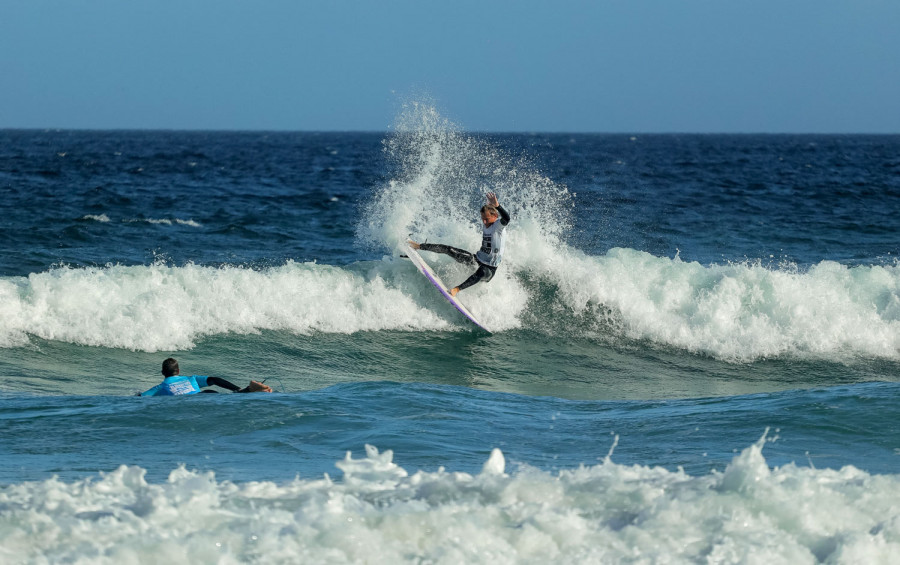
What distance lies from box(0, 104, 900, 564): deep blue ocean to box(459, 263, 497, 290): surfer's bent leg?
0.82 m

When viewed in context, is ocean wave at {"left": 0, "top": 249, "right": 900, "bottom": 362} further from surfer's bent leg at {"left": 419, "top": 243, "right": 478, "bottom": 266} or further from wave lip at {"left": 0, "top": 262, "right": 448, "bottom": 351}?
surfer's bent leg at {"left": 419, "top": 243, "right": 478, "bottom": 266}

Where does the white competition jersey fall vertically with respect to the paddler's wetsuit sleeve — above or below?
below

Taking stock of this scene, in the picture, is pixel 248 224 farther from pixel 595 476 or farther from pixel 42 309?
A: pixel 595 476

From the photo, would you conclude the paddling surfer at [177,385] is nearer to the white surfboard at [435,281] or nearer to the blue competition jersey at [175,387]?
the blue competition jersey at [175,387]

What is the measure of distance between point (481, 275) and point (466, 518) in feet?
29.9

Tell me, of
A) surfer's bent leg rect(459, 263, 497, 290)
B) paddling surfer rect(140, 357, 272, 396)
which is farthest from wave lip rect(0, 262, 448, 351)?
paddling surfer rect(140, 357, 272, 396)

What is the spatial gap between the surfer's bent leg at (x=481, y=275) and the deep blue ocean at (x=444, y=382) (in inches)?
32.2

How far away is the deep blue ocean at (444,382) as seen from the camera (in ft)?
15.7

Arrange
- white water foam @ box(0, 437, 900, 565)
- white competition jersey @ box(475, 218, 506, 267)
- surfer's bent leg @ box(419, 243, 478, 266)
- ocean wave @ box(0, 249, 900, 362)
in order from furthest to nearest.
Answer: surfer's bent leg @ box(419, 243, 478, 266)
white competition jersey @ box(475, 218, 506, 267)
ocean wave @ box(0, 249, 900, 362)
white water foam @ box(0, 437, 900, 565)

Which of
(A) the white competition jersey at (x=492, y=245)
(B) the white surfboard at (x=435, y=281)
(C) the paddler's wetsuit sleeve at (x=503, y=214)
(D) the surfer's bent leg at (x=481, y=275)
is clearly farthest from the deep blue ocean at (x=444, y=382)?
(C) the paddler's wetsuit sleeve at (x=503, y=214)

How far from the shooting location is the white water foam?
4.55 m

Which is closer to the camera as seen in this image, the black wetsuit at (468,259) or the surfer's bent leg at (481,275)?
the black wetsuit at (468,259)

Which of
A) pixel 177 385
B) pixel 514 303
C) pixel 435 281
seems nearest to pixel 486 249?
pixel 435 281

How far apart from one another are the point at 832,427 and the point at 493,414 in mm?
2844
